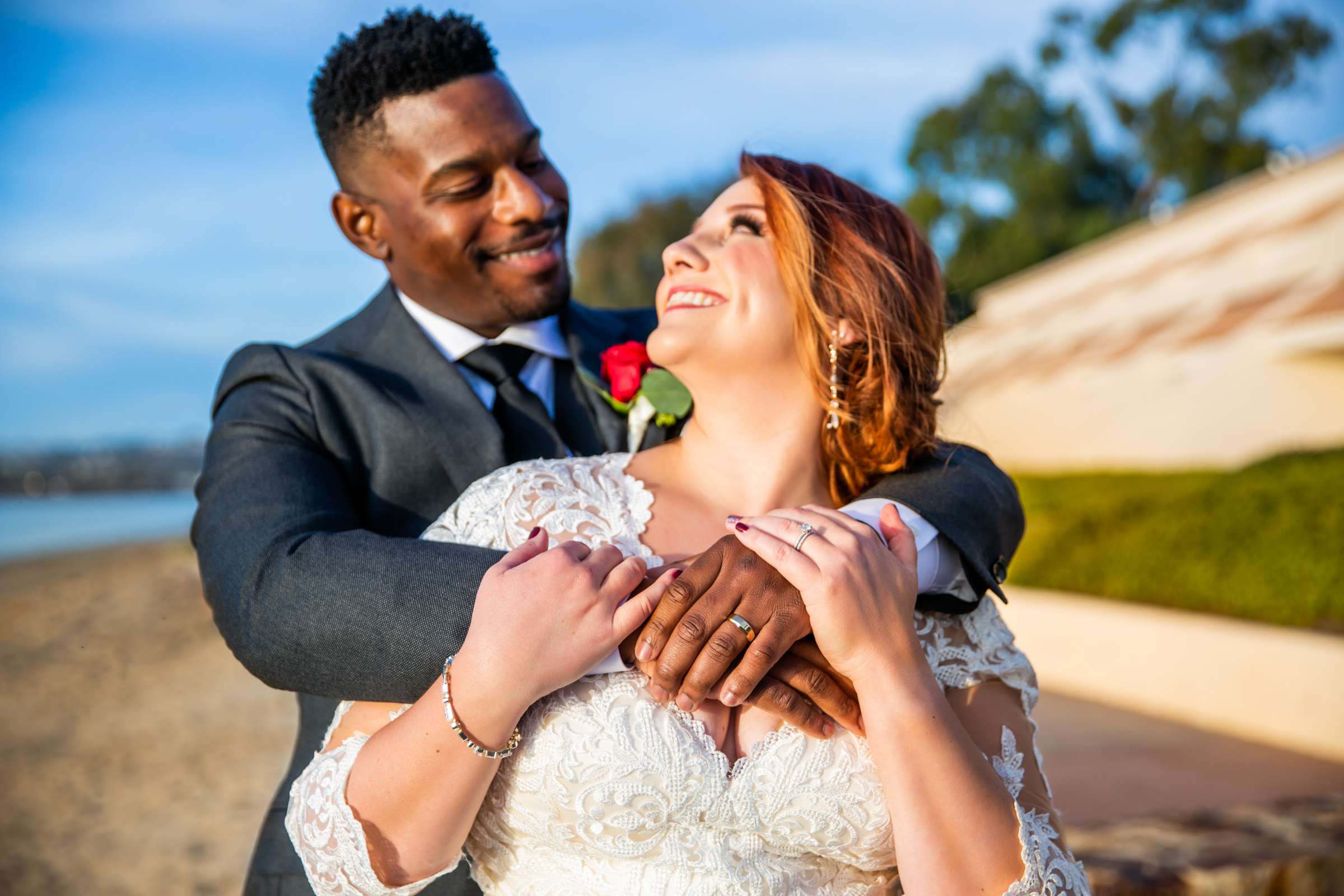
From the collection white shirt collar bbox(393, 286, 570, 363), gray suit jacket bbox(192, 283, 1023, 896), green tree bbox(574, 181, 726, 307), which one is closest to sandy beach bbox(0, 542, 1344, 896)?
gray suit jacket bbox(192, 283, 1023, 896)

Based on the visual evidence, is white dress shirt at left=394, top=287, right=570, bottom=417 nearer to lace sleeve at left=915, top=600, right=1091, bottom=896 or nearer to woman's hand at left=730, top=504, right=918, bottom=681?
woman's hand at left=730, top=504, right=918, bottom=681

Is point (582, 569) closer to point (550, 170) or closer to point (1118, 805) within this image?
point (550, 170)

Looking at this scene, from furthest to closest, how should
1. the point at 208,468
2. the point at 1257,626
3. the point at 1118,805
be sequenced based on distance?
1. the point at 1257,626
2. the point at 1118,805
3. the point at 208,468

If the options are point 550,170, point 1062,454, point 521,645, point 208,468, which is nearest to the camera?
point 521,645

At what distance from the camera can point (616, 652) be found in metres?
1.99

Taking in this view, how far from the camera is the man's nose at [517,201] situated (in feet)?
9.56

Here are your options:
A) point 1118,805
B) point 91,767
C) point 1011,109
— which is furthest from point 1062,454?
point 1011,109

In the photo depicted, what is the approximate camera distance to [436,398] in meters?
2.71

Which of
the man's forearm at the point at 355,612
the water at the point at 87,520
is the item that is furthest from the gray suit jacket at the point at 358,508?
the water at the point at 87,520

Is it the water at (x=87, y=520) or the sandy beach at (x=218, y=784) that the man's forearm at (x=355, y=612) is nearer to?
the sandy beach at (x=218, y=784)

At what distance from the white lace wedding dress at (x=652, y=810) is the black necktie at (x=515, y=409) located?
24.3 inches

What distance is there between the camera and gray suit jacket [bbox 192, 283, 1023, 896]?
196 centimetres

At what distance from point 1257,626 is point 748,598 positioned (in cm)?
589

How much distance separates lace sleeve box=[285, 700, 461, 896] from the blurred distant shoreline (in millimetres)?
31975
